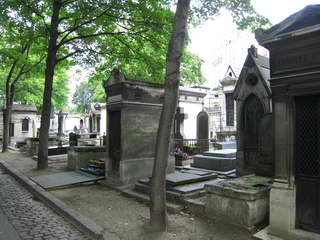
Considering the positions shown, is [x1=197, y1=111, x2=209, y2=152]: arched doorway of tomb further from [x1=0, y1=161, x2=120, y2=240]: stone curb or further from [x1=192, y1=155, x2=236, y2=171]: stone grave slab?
[x1=0, y1=161, x2=120, y2=240]: stone curb

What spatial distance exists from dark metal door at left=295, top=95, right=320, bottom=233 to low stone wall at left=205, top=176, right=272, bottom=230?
A: 71cm

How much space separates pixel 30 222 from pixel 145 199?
2686mm

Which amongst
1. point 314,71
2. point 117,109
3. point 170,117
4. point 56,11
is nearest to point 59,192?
point 117,109

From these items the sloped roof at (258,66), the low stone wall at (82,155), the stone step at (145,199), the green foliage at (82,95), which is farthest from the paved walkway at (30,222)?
the green foliage at (82,95)

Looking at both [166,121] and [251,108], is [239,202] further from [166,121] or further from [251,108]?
[251,108]

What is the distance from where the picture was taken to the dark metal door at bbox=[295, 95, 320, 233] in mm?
3879

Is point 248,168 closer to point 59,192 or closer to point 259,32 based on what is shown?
point 259,32

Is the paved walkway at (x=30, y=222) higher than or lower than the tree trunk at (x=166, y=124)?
lower

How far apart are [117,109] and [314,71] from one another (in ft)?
20.1

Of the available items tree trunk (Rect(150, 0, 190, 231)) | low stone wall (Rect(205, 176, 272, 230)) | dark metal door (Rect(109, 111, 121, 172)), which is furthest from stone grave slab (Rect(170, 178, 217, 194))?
dark metal door (Rect(109, 111, 121, 172))

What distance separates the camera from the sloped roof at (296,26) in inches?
148

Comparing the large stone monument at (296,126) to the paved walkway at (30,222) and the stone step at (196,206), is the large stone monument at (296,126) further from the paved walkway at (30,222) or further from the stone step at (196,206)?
the paved walkway at (30,222)

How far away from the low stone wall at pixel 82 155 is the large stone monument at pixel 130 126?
2.23 meters

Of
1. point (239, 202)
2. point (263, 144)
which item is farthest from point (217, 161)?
point (239, 202)
